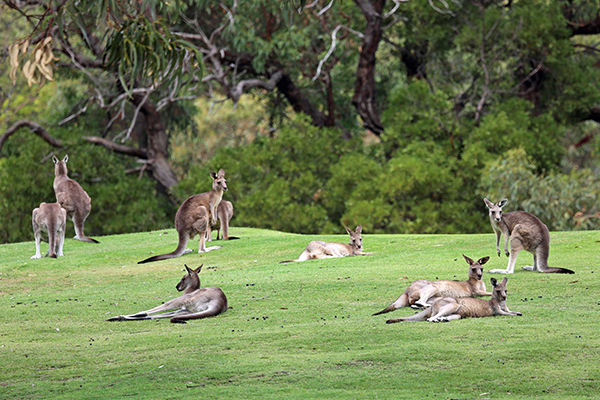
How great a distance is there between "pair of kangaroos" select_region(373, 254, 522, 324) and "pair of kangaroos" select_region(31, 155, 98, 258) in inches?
317

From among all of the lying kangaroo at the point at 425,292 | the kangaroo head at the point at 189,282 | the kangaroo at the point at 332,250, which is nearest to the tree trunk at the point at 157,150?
the kangaroo at the point at 332,250

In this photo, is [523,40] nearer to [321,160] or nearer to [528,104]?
[528,104]

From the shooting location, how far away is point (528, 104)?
2541 centimetres

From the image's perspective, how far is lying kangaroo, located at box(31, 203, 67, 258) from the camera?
13.9 m

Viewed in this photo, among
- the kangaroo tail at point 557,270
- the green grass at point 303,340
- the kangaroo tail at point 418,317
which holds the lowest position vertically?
the green grass at point 303,340

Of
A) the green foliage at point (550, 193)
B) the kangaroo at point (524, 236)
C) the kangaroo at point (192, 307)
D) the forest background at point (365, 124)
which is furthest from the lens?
the forest background at point (365, 124)

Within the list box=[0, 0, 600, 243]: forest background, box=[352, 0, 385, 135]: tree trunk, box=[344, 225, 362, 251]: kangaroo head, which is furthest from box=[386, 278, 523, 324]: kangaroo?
box=[352, 0, 385, 135]: tree trunk

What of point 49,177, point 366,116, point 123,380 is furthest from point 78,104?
point 123,380

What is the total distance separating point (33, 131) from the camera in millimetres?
25797

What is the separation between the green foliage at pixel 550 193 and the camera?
68.1 ft

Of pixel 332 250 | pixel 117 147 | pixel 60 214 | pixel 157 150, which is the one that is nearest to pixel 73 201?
pixel 60 214

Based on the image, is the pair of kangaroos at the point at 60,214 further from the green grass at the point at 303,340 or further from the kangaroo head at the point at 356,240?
the kangaroo head at the point at 356,240

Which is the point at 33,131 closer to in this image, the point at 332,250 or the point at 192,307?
the point at 332,250

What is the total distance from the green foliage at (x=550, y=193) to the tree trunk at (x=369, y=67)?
6169 mm
